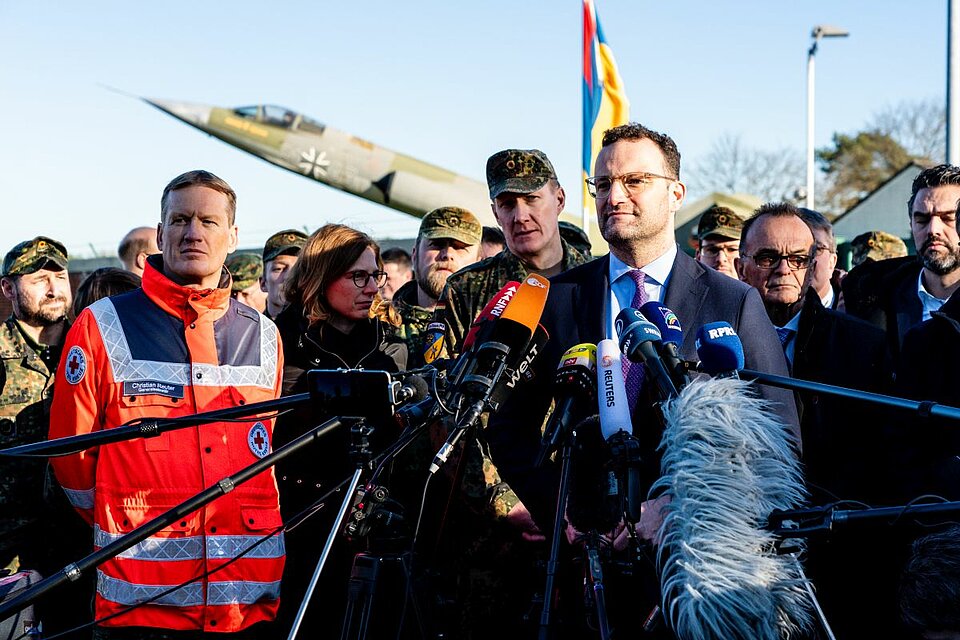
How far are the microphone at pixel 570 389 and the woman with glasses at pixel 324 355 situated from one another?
1.69 meters

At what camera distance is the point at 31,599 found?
2230mm

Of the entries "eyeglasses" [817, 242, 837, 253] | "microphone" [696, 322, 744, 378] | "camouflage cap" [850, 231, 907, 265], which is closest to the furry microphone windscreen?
"microphone" [696, 322, 744, 378]

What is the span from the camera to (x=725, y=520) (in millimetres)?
2355

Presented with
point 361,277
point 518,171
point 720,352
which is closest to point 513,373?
point 720,352

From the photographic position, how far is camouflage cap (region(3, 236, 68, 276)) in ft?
18.9

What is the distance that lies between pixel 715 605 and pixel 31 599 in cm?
154

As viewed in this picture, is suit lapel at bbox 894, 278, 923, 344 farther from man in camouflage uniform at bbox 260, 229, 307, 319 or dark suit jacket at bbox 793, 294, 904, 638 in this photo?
man in camouflage uniform at bbox 260, 229, 307, 319

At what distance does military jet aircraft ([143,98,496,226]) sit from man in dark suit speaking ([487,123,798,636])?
19642 mm

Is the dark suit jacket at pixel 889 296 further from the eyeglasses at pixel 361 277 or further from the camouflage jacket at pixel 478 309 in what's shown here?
the eyeglasses at pixel 361 277

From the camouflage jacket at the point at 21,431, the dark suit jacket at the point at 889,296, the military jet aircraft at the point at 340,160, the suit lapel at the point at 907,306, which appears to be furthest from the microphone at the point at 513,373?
the military jet aircraft at the point at 340,160

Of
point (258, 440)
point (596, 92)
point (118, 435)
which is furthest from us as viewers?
point (596, 92)

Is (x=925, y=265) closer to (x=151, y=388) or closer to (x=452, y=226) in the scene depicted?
(x=452, y=226)

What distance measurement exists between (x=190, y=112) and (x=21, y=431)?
66.7 feet

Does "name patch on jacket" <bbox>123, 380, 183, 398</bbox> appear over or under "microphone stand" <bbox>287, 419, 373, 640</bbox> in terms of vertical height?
over
